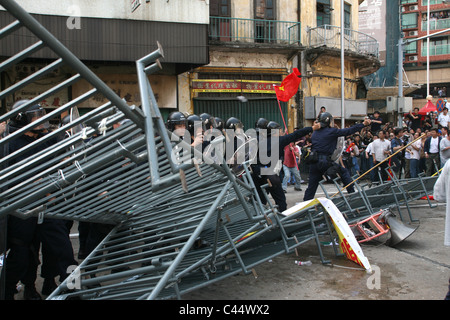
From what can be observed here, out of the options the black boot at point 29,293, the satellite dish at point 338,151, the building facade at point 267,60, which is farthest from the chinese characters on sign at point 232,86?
the black boot at point 29,293

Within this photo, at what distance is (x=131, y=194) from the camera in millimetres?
3953

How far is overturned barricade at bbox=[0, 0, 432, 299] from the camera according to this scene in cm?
244

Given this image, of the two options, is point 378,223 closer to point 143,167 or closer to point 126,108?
point 143,167

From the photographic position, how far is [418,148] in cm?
1314

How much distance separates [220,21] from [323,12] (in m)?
5.58

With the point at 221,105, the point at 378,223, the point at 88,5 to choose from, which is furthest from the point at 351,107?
the point at 378,223

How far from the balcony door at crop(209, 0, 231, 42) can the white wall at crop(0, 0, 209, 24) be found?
2347 mm

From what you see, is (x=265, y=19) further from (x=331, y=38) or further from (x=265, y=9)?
(x=331, y=38)

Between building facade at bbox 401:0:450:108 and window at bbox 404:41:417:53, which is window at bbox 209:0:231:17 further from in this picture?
window at bbox 404:41:417:53

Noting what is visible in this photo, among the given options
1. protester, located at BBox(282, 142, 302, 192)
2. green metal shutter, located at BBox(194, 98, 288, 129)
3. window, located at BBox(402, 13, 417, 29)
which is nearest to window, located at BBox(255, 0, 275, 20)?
green metal shutter, located at BBox(194, 98, 288, 129)

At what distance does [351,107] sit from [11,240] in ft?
65.3

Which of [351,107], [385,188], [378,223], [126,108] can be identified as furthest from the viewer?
[351,107]
